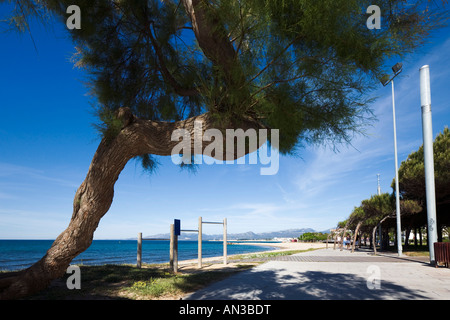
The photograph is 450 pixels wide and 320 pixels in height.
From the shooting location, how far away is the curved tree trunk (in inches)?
180

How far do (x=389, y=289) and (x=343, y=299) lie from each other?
5.13ft

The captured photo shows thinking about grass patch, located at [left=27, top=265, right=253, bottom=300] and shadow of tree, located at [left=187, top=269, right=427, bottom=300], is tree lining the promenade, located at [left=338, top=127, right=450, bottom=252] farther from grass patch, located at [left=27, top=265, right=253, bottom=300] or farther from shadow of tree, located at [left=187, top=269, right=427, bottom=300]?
grass patch, located at [left=27, top=265, right=253, bottom=300]

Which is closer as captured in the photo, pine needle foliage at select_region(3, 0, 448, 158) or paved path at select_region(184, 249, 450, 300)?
pine needle foliage at select_region(3, 0, 448, 158)

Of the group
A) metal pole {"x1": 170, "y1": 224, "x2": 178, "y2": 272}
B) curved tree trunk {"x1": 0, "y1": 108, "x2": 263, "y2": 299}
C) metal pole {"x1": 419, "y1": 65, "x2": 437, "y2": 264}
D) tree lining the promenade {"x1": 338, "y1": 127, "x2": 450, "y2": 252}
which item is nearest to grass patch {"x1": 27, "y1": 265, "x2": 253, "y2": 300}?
curved tree trunk {"x1": 0, "y1": 108, "x2": 263, "y2": 299}

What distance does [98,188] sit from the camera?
4957 mm

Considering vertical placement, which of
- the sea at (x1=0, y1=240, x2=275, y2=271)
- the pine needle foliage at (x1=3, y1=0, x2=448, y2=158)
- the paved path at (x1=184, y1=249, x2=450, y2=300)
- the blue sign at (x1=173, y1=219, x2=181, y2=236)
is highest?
the pine needle foliage at (x1=3, y1=0, x2=448, y2=158)

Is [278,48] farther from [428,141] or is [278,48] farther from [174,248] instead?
[428,141]

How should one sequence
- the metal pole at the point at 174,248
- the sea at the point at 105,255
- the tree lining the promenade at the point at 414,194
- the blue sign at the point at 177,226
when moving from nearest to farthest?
1. the metal pole at the point at 174,248
2. the blue sign at the point at 177,226
3. the tree lining the promenade at the point at 414,194
4. the sea at the point at 105,255

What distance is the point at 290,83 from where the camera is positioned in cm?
382

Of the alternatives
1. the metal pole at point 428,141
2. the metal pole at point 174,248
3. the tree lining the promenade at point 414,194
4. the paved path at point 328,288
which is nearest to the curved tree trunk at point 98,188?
the paved path at point 328,288

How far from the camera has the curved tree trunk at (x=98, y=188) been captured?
4574 mm

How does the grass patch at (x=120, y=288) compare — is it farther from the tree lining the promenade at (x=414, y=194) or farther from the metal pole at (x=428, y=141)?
the tree lining the promenade at (x=414, y=194)

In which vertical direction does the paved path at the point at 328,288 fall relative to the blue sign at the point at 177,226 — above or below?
below
